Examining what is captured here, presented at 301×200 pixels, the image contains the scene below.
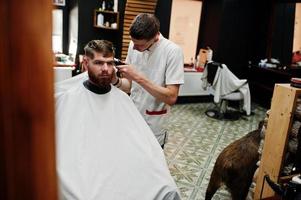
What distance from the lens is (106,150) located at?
1588 mm

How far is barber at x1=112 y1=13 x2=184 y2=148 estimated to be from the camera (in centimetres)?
169

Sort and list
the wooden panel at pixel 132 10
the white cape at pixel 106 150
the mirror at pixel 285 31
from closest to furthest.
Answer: the white cape at pixel 106 150, the wooden panel at pixel 132 10, the mirror at pixel 285 31

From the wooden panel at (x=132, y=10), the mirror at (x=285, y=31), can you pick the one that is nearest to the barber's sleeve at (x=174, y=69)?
the wooden panel at (x=132, y=10)

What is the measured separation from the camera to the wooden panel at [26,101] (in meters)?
0.26

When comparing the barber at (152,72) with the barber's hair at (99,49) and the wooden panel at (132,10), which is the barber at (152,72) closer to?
the barber's hair at (99,49)

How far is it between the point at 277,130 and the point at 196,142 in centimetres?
208

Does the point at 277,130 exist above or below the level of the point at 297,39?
below

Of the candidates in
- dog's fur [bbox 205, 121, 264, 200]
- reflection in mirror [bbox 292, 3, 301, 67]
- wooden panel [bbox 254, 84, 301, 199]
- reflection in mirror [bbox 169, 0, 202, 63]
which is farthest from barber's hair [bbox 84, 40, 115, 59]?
reflection in mirror [bbox 292, 3, 301, 67]

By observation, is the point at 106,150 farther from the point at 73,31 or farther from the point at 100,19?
the point at 73,31

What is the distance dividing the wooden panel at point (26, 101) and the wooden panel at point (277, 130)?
191 centimetres

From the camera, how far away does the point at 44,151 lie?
298 mm

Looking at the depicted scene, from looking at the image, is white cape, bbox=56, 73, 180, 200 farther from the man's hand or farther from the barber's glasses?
the man's hand

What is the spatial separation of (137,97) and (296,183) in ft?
3.42

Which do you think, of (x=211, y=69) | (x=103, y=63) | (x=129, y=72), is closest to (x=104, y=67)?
(x=103, y=63)
